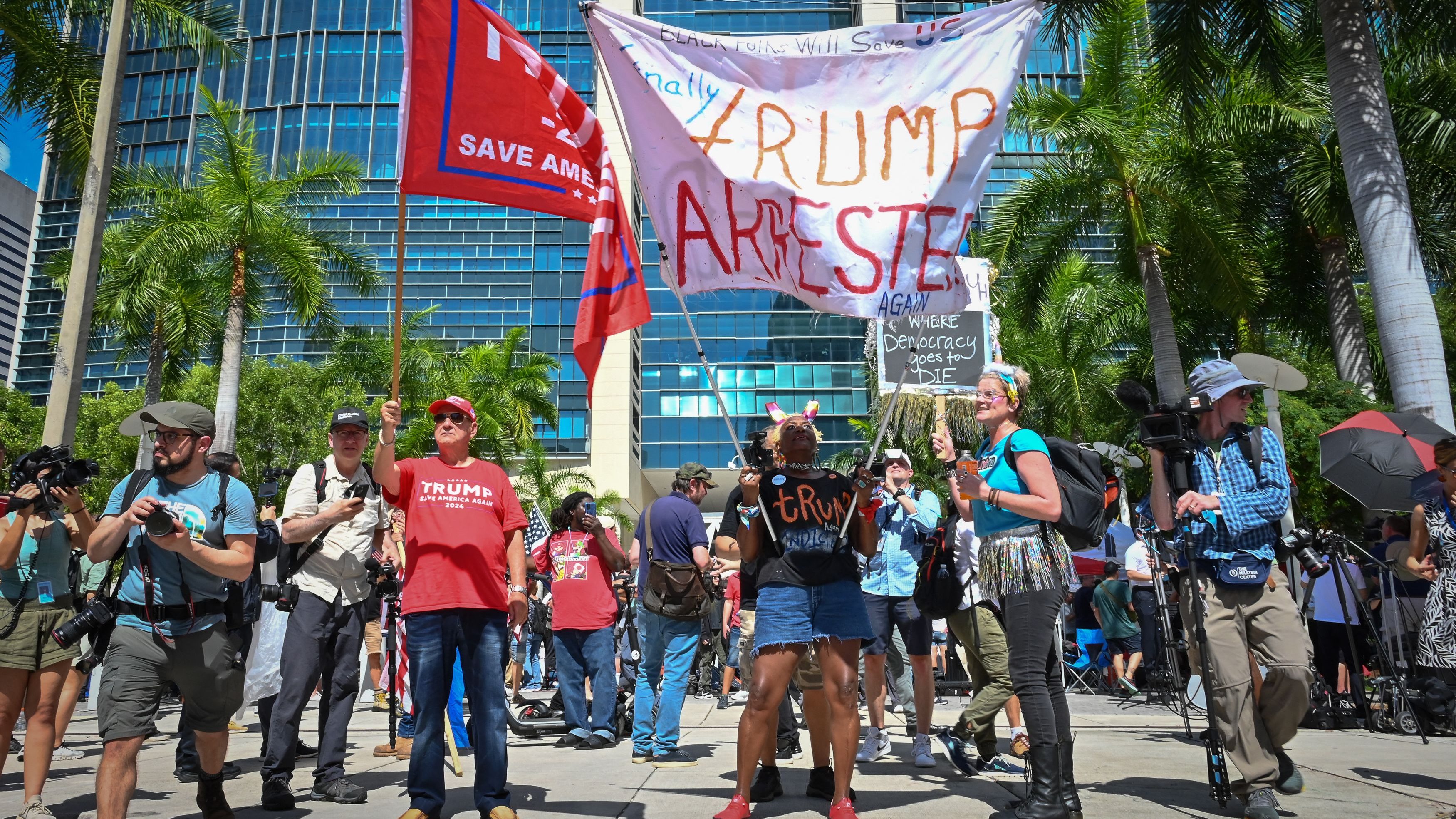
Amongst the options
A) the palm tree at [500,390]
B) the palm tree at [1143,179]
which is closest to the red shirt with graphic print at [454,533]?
the palm tree at [1143,179]

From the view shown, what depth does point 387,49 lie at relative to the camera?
6606 centimetres

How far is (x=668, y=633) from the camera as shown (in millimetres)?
7418

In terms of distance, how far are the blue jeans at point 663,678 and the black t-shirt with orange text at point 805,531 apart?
2469 mm

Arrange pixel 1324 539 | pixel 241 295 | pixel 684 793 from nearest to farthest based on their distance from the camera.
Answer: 1. pixel 684 793
2. pixel 1324 539
3. pixel 241 295

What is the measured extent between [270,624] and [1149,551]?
8.37 m

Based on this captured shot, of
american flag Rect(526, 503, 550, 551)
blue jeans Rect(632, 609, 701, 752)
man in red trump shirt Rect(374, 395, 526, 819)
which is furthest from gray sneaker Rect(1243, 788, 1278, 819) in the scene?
american flag Rect(526, 503, 550, 551)

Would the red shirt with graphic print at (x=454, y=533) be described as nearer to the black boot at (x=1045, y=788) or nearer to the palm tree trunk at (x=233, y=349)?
the black boot at (x=1045, y=788)

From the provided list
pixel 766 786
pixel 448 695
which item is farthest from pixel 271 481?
pixel 766 786

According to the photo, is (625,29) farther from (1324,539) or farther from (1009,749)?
(1324,539)

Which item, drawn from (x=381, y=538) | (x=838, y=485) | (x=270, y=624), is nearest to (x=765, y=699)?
(x=838, y=485)

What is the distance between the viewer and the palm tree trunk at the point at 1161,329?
59.0 feet

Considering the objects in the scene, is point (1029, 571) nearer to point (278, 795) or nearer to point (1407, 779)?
point (1407, 779)

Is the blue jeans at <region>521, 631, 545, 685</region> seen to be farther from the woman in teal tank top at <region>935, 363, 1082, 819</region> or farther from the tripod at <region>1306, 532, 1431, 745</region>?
the woman in teal tank top at <region>935, 363, 1082, 819</region>

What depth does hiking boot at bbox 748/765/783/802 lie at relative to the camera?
203 inches
